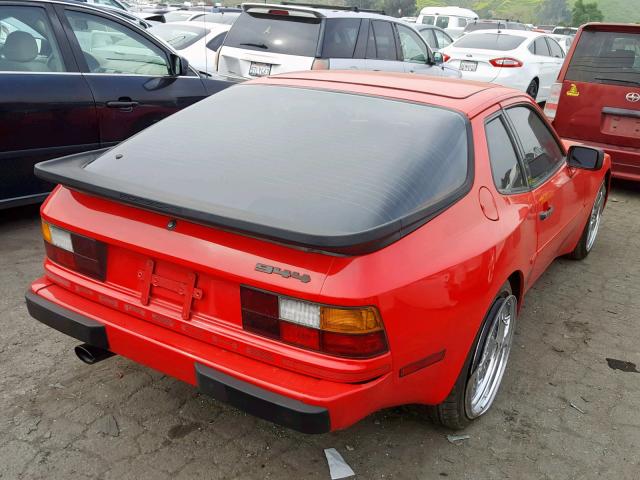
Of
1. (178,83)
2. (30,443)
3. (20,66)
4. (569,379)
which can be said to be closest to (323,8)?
(178,83)

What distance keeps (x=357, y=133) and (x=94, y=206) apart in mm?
1146

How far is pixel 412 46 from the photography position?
356 inches

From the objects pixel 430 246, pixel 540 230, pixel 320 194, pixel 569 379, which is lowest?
pixel 569 379

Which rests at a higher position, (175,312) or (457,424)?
(175,312)

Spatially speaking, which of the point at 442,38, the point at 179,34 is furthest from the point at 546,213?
the point at 442,38

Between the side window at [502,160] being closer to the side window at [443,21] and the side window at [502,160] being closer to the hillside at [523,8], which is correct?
the side window at [443,21]

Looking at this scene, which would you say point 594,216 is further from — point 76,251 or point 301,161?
point 76,251

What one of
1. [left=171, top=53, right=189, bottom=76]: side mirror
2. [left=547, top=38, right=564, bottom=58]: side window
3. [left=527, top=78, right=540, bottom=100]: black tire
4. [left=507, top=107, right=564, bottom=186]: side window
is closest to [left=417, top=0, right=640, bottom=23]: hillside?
[left=547, top=38, right=564, bottom=58]: side window

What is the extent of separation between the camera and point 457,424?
8.84 feet

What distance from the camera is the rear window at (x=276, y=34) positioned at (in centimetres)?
719

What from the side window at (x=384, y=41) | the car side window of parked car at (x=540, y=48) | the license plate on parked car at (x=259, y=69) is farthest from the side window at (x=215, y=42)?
the car side window of parked car at (x=540, y=48)

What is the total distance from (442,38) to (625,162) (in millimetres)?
11931

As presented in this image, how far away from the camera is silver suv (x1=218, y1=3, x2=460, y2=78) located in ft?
23.5

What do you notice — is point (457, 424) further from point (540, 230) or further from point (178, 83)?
point (178, 83)
